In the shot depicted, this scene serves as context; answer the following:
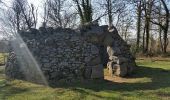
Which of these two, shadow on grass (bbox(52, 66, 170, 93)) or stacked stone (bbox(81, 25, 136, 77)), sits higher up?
stacked stone (bbox(81, 25, 136, 77))

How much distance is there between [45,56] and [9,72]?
100 inches

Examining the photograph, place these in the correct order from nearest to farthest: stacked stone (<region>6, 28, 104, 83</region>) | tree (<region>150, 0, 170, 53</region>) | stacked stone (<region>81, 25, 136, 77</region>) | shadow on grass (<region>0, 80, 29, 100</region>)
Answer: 1. shadow on grass (<region>0, 80, 29, 100</region>)
2. stacked stone (<region>6, 28, 104, 83</region>)
3. stacked stone (<region>81, 25, 136, 77</region>)
4. tree (<region>150, 0, 170, 53</region>)

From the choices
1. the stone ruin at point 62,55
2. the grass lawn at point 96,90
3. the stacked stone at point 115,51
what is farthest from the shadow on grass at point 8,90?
the stacked stone at point 115,51

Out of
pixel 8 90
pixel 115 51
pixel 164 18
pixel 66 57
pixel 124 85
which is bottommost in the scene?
pixel 8 90

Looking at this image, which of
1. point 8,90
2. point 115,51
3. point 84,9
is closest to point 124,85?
point 115,51

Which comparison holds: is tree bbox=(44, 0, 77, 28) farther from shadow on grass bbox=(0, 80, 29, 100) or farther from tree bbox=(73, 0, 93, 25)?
shadow on grass bbox=(0, 80, 29, 100)

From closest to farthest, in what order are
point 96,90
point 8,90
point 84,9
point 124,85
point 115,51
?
point 96,90 < point 8,90 < point 124,85 < point 115,51 < point 84,9

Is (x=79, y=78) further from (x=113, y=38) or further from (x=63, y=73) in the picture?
(x=113, y=38)

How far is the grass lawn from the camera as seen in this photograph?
Result: 10.7 m

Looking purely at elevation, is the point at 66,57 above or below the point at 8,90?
above

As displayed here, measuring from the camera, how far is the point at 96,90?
39.4 ft

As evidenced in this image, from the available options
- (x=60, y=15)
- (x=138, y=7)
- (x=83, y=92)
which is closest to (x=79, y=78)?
(x=83, y=92)

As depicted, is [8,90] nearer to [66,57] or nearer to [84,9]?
[66,57]

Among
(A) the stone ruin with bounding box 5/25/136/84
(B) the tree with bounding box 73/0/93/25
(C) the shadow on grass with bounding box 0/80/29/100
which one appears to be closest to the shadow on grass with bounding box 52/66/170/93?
(A) the stone ruin with bounding box 5/25/136/84
